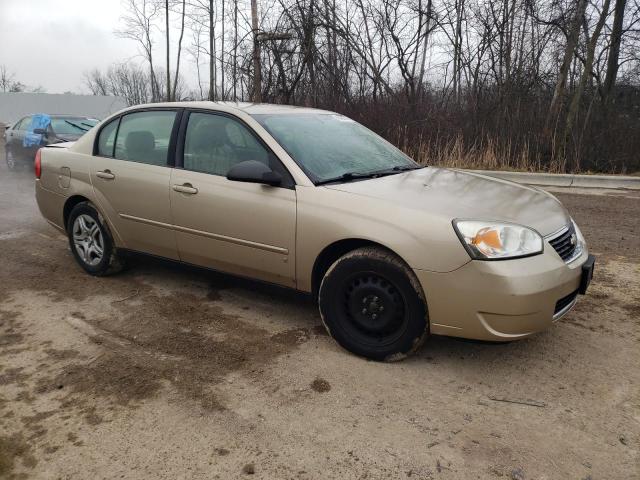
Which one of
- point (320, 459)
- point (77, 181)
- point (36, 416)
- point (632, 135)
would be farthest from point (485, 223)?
point (632, 135)

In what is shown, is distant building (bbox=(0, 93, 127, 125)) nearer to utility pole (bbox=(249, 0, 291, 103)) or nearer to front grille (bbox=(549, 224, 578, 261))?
utility pole (bbox=(249, 0, 291, 103))

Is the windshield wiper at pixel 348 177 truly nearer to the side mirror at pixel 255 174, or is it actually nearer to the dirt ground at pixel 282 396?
the side mirror at pixel 255 174

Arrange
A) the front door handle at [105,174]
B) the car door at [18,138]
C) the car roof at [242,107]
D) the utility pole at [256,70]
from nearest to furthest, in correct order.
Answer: the car roof at [242,107] < the front door handle at [105,174] < the car door at [18,138] < the utility pole at [256,70]

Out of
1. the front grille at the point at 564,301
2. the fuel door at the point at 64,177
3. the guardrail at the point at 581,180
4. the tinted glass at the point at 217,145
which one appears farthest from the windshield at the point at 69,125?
the front grille at the point at 564,301

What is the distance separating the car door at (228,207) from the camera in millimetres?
3475

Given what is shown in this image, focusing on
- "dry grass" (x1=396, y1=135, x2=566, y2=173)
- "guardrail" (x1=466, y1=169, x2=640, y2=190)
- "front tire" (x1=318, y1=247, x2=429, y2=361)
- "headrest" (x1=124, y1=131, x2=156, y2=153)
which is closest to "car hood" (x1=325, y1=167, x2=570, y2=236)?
"front tire" (x1=318, y1=247, x2=429, y2=361)

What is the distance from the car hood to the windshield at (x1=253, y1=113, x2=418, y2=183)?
0.70ft

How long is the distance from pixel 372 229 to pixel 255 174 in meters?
0.89

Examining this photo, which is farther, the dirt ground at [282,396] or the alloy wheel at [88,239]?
the alloy wheel at [88,239]

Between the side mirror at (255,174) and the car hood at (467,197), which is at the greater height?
the side mirror at (255,174)

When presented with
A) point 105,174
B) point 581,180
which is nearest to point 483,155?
point 581,180

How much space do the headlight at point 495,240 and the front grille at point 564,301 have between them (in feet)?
1.16

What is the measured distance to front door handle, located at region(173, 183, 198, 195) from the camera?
12.7 ft

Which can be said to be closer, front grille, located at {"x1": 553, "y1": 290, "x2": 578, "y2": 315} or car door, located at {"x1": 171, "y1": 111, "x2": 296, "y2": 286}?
front grille, located at {"x1": 553, "y1": 290, "x2": 578, "y2": 315}
